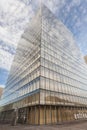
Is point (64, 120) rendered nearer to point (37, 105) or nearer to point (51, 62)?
point (37, 105)

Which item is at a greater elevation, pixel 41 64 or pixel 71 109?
pixel 41 64

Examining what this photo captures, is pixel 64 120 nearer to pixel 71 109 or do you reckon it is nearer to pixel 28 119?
pixel 71 109

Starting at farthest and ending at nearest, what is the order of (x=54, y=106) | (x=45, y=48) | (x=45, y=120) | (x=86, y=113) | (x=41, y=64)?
(x=86, y=113)
(x=45, y=48)
(x=41, y=64)
(x=54, y=106)
(x=45, y=120)

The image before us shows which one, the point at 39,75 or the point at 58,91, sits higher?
the point at 39,75

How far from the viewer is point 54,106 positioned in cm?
2133

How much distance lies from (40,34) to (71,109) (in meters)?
22.0

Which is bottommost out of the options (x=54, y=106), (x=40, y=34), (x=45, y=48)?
(x=54, y=106)

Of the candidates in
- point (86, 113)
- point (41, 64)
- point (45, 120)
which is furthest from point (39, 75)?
point (86, 113)

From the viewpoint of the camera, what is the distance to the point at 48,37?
107 feet

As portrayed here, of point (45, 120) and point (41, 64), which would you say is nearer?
point (45, 120)

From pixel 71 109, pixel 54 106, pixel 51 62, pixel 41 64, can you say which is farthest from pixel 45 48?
pixel 71 109

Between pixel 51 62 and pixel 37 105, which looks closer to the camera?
pixel 37 105

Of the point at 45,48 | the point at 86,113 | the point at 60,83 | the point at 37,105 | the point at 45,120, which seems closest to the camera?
the point at 45,120

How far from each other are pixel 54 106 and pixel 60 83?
708cm
